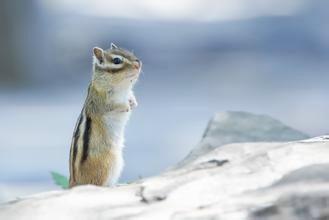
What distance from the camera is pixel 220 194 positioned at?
406cm

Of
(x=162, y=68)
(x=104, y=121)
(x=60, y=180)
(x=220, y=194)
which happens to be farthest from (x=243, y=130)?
(x=162, y=68)

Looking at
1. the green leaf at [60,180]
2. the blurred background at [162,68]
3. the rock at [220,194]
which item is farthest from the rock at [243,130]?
the blurred background at [162,68]

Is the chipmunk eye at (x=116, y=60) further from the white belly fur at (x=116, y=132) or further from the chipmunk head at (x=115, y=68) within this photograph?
the white belly fur at (x=116, y=132)

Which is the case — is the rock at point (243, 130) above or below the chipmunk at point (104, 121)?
above

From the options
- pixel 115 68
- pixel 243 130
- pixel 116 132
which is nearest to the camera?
pixel 116 132

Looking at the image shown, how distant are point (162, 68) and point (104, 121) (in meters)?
6.29

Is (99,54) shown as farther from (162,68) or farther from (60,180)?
(162,68)

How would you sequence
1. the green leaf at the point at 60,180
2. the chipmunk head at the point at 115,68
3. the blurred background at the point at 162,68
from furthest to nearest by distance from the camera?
the blurred background at the point at 162,68
the green leaf at the point at 60,180
the chipmunk head at the point at 115,68

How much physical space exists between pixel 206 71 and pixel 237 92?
2.76 feet

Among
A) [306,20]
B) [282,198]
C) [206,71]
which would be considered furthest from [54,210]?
[306,20]

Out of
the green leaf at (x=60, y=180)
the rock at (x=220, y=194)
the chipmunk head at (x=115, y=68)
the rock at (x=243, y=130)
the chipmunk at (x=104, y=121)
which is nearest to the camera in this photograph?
the rock at (x=220, y=194)

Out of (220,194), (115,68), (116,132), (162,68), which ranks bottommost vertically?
(220,194)

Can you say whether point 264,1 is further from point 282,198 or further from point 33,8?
point 282,198

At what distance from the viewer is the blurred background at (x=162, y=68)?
9.57m
